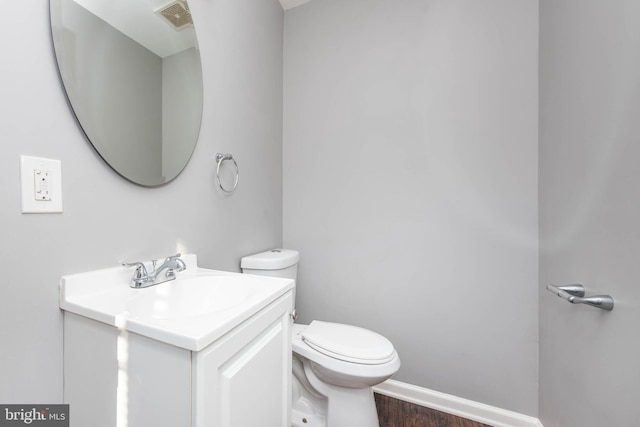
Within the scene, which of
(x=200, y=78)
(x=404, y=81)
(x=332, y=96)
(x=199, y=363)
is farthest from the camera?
(x=332, y=96)

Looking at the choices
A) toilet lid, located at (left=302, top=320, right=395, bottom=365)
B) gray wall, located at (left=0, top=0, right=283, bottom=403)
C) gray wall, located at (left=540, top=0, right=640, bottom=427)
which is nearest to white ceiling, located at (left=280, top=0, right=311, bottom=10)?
gray wall, located at (left=0, top=0, right=283, bottom=403)

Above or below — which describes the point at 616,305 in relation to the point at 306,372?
above

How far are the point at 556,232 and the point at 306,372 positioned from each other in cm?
126

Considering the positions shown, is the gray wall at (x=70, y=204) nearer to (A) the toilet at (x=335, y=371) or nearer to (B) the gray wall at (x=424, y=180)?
(A) the toilet at (x=335, y=371)

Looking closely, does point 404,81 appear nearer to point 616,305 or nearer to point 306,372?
point 616,305

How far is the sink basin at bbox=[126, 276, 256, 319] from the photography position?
0.74m

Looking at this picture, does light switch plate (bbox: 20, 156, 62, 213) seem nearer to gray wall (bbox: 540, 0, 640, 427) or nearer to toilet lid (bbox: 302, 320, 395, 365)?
toilet lid (bbox: 302, 320, 395, 365)

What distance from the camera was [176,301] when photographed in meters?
0.81

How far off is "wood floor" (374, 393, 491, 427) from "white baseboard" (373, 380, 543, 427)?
0.08 feet

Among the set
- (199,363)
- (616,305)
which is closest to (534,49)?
(616,305)

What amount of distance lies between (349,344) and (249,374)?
2.04ft

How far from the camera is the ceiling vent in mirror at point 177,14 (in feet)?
3.10

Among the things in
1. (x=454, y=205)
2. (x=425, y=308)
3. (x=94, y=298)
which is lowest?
(x=425, y=308)

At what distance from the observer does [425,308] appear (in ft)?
4.59
